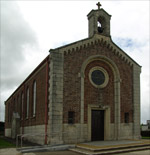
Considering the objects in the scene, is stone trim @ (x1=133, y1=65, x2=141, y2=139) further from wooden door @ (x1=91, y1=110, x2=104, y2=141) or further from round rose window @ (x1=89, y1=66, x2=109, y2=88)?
wooden door @ (x1=91, y1=110, x2=104, y2=141)

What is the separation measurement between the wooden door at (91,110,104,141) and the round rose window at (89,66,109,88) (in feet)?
7.43

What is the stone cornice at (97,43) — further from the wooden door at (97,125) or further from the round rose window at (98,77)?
the wooden door at (97,125)

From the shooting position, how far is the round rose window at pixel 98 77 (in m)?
18.6

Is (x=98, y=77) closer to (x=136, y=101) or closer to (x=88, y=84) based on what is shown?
(x=88, y=84)

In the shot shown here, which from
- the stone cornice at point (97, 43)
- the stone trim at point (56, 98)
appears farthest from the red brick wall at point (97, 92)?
the stone trim at point (56, 98)

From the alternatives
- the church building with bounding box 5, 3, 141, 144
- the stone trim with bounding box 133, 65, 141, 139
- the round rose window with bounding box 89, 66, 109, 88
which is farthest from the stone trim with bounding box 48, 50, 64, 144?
the stone trim with bounding box 133, 65, 141, 139

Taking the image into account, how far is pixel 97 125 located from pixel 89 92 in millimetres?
2778

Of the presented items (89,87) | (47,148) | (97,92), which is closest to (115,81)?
(97,92)

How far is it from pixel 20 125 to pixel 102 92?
13.3m

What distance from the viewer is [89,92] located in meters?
18.1

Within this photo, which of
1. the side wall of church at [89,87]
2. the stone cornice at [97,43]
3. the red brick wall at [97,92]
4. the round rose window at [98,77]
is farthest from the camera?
the round rose window at [98,77]

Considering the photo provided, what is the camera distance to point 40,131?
18.0m

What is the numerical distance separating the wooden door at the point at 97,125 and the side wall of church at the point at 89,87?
0.77 metres

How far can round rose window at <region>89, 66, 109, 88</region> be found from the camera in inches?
731
